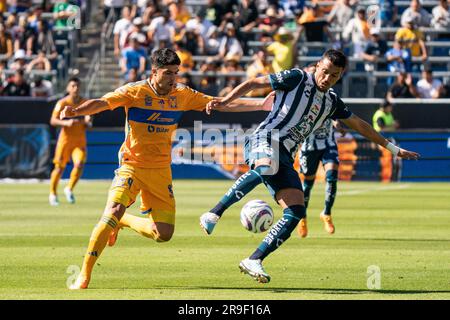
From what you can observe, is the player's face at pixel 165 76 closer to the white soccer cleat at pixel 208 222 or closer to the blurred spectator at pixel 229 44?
the white soccer cleat at pixel 208 222

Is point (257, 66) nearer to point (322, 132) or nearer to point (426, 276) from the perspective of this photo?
point (322, 132)

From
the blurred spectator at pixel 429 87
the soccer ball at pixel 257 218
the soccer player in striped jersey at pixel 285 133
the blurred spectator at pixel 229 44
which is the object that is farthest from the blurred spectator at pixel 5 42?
the soccer ball at pixel 257 218

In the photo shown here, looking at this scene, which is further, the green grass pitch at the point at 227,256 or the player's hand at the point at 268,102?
the player's hand at the point at 268,102

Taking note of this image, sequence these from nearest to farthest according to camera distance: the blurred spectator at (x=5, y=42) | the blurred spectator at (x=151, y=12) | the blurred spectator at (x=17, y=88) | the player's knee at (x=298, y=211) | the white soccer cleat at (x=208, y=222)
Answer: the white soccer cleat at (x=208, y=222)
the player's knee at (x=298, y=211)
the blurred spectator at (x=17, y=88)
the blurred spectator at (x=151, y=12)
the blurred spectator at (x=5, y=42)

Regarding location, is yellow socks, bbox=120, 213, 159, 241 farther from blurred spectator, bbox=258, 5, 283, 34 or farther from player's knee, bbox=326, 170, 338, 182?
blurred spectator, bbox=258, 5, 283, 34

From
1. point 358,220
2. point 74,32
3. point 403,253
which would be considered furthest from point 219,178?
point 403,253

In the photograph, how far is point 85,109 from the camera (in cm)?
1112

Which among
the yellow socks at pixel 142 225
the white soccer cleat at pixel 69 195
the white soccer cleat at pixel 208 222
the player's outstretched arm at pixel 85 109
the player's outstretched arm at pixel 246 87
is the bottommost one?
the white soccer cleat at pixel 69 195

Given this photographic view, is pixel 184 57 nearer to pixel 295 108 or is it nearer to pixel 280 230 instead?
pixel 295 108

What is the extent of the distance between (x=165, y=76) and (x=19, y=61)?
22.0 meters

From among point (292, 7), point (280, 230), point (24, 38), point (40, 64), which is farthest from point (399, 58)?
point (280, 230)

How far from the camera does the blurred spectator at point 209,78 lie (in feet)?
105

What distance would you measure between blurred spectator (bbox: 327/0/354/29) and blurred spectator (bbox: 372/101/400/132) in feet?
13.2

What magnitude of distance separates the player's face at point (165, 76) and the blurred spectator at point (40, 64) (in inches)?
864
